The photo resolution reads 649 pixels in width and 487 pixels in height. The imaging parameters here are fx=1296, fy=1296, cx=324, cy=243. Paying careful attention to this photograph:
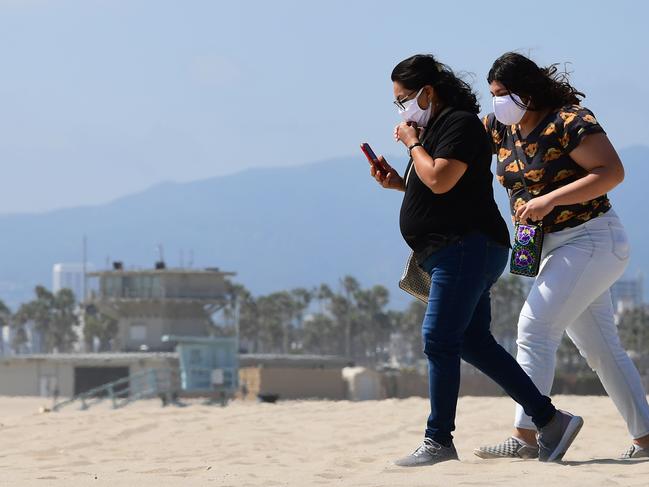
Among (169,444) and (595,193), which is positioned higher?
(595,193)

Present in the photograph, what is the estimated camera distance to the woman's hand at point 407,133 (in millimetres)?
5145

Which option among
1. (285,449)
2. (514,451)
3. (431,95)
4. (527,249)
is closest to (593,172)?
(527,249)

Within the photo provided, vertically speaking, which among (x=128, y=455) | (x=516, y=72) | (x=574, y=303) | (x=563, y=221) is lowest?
(x=128, y=455)

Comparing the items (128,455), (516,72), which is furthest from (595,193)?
(128,455)

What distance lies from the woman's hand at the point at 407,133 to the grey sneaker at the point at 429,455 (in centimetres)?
118

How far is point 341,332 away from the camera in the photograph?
142 m

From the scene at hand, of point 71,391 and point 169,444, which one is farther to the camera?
point 71,391

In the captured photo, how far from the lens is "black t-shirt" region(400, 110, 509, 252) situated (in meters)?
5.04

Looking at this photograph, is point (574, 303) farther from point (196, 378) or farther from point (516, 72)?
point (196, 378)

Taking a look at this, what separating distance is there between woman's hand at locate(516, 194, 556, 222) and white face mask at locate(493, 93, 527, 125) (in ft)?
1.20

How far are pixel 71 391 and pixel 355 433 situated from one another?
209ft

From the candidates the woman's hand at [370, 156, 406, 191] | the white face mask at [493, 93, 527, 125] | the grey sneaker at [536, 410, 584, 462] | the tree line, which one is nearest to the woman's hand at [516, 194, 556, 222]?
the white face mask at [493, 93, 527, 125]

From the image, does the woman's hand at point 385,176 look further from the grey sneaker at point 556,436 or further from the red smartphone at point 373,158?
the grey sneaker at point 556,436

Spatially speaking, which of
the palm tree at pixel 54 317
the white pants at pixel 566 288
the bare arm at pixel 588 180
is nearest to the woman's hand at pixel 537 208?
the bare arm at pixel 588 180
